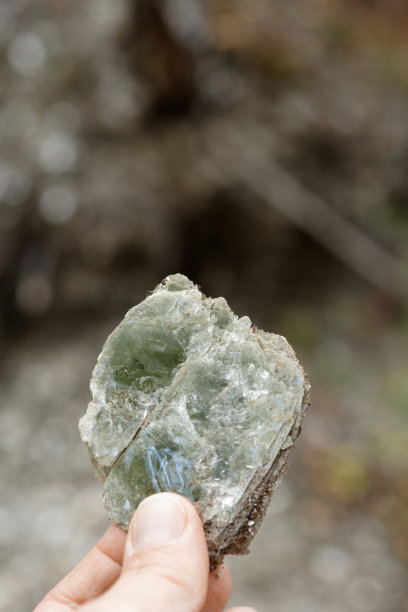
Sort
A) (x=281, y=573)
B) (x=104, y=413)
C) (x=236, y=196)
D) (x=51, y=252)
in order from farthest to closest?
(x=236, y=196), (x=51, y=252), (x=281, y=573), (x=104, y=413)

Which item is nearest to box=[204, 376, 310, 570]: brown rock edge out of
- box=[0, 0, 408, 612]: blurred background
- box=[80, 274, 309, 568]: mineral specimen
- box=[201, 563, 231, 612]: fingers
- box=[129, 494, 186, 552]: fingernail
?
box=[80, 274, 309, 568]: mineral specimen

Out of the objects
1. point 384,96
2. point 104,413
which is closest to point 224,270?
point 384,96

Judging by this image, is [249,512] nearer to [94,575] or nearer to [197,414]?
[197,414]

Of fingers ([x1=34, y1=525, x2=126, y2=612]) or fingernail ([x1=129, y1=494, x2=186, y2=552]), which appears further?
fingers ([x1=34, y1=525, x2=126, y2=612])

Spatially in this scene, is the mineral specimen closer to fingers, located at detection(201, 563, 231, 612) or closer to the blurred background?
fingers, located at detection(201, 563, 231, 612)

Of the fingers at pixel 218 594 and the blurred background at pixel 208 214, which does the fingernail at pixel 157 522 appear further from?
the blurred background at pixel 208 214

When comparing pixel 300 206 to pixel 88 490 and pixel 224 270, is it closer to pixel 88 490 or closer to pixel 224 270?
pixel 224 270
